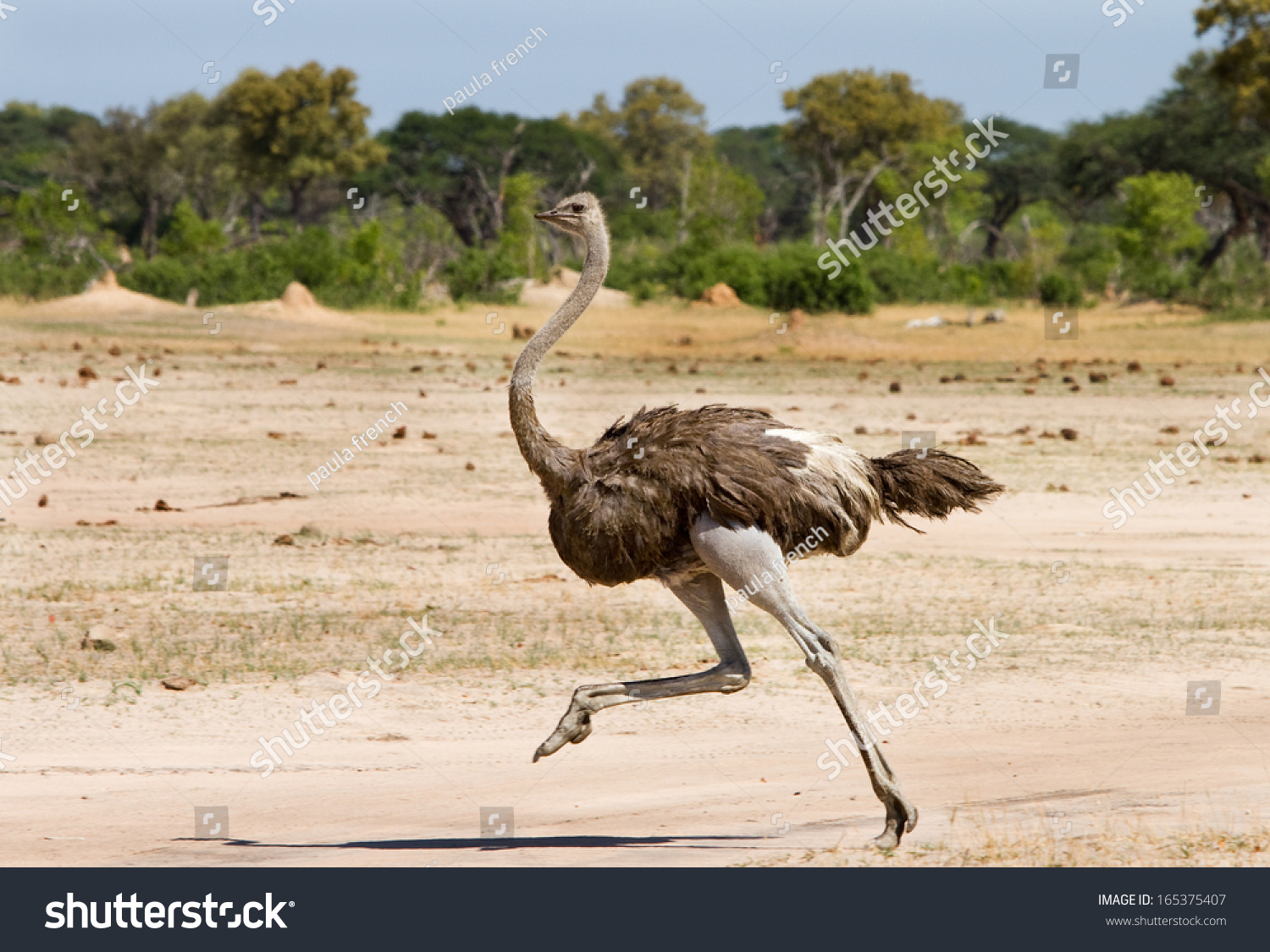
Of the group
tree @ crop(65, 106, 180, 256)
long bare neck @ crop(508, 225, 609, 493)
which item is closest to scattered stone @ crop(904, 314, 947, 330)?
tree @ crop(65, 106, 180, 256)

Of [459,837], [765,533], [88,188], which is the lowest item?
[459,837]

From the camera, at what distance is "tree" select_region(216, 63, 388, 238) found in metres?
53.8

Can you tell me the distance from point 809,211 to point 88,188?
101 feet

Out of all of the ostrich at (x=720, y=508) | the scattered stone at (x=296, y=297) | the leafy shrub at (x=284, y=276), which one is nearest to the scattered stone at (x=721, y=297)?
the leafy shrub at (x=284, y=276)

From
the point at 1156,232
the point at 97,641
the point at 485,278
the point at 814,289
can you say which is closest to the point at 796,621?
the point at 97,641

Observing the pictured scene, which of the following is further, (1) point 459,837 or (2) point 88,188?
(2) point 88,188

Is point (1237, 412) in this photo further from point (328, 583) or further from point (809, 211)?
point (809, 211)

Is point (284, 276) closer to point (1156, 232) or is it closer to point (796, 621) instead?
point (1156, 232)

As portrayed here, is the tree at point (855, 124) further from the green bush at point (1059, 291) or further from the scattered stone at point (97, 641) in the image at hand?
the scattered stone at point (97, 641)

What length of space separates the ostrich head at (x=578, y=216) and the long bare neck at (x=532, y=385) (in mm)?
35

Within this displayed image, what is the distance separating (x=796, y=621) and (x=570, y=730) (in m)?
0.87

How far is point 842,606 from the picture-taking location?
10156mm
